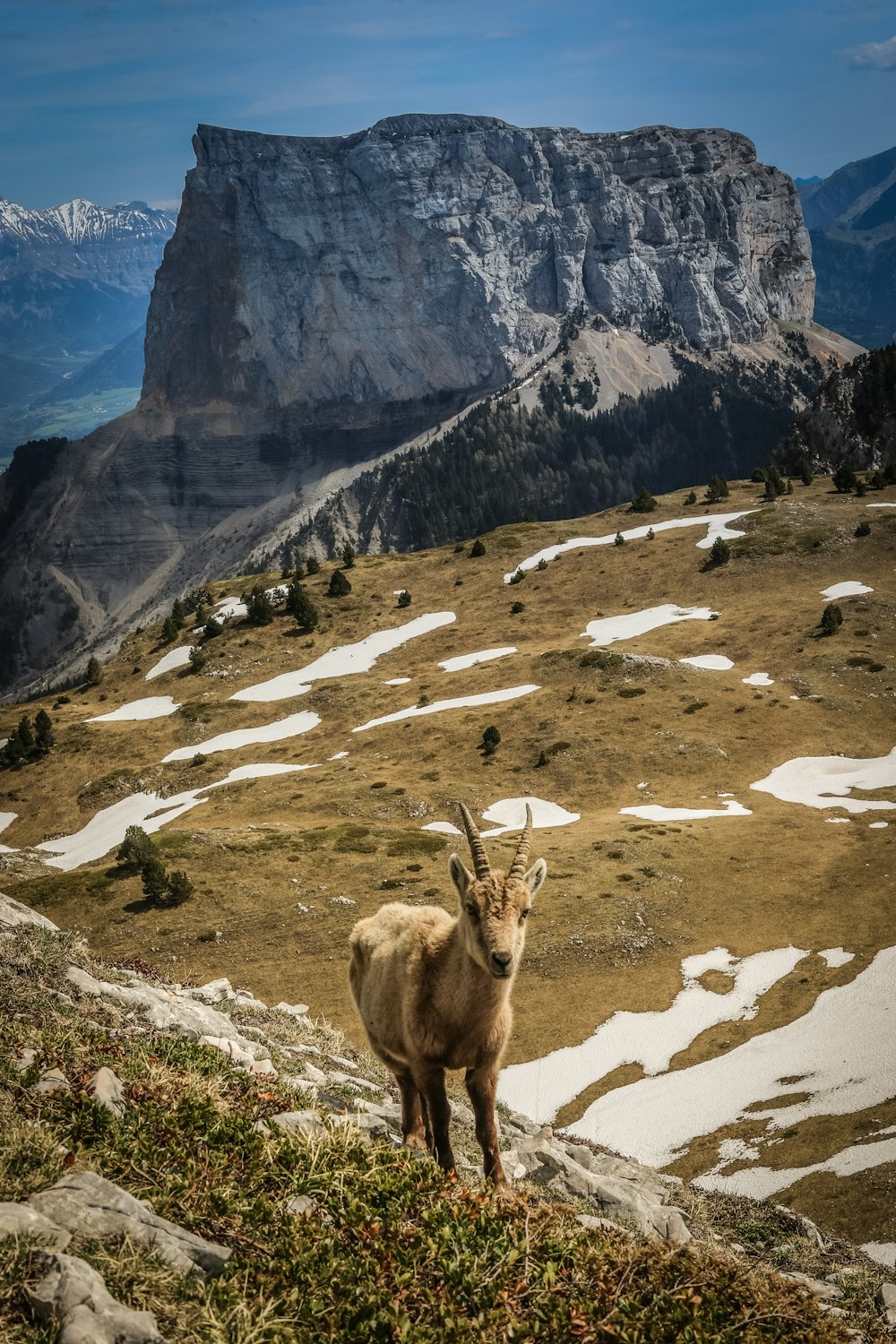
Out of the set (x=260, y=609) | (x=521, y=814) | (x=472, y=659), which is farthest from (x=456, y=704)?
(x=260, y=609)

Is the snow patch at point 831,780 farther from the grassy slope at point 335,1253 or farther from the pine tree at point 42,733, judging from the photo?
the pine tree at point 42,733

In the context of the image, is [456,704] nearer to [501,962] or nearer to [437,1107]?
[437,1107]

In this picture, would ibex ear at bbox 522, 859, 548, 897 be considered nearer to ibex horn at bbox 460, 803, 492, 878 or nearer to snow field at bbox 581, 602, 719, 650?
ibex horn at bbox 460, 803, 492, 878

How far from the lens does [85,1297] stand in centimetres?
637

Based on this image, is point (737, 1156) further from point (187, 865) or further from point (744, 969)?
point (187, 865)

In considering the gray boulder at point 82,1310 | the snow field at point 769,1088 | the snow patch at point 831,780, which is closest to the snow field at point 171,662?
the snow patch at point 831,780

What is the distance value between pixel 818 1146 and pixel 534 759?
1545 inches

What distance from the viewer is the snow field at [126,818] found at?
205ft

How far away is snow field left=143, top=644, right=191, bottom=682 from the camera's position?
330 feet

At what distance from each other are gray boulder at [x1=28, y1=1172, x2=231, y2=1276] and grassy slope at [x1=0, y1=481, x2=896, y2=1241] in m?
16.9

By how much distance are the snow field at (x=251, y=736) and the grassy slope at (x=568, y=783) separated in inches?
51.9

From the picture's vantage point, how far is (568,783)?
6038 centimetres

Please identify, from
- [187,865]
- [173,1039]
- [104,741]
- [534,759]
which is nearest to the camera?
[173,1039]

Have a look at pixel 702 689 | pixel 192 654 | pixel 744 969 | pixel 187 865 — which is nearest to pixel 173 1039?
pixel 744 969
